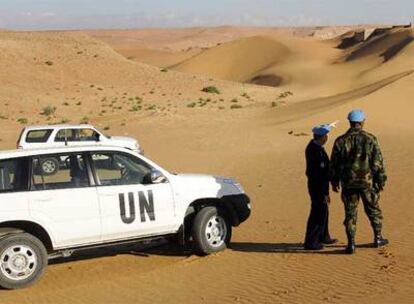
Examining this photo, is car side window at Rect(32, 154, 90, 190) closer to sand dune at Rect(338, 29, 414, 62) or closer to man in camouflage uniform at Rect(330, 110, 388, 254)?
man in camouflage uniform at Rect(330, 110, 388, 254)

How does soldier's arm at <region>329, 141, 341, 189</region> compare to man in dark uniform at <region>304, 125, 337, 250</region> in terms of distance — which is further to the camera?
man in dark uniform at <region>304, 125, 337, 250</region>

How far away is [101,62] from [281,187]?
46716 mm

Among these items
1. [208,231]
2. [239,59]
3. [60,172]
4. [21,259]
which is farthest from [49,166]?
[239,59]

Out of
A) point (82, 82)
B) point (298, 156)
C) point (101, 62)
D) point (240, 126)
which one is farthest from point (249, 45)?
point (298, 156)

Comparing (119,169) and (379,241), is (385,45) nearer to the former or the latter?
(379,241)

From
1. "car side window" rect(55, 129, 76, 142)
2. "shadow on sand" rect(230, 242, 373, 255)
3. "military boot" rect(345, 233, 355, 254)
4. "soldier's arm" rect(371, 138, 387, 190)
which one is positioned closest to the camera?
"soldier's arm" rect(371, 138, 387, 190)

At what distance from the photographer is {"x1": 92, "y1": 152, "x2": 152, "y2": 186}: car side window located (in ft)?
28.8

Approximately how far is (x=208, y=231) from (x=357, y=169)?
209cm

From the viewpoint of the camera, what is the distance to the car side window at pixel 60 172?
8344 millimetres

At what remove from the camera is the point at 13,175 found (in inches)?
325

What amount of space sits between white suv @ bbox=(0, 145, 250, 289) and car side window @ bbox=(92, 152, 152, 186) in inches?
0.5

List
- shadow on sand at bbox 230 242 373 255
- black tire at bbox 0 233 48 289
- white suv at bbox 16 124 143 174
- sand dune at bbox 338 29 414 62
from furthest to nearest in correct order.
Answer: sand dune at bbox 338 29 414 62 → white suv at bbox 16 124 143 174 → shadow on sand at bbox 230 242 373 255 → black tire at bbox 0 233 48 289

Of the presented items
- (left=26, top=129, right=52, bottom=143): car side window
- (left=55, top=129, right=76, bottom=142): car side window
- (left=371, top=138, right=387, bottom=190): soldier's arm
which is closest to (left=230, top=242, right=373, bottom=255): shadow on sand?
(left=371, top=138, right=387, bottom=190): soldier's arm

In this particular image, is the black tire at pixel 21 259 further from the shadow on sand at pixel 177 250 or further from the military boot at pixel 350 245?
the military boot at pixel 350 245
